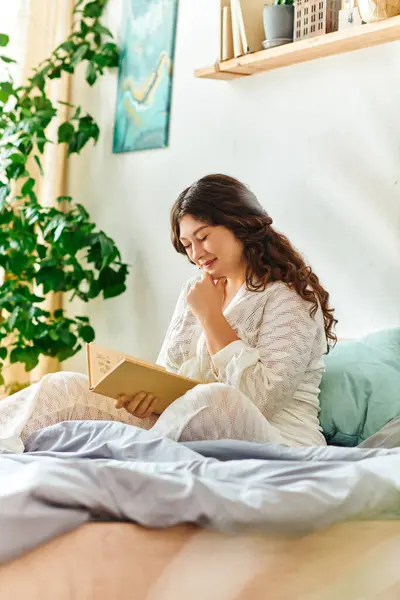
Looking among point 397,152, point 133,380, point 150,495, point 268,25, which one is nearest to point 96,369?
point 133,380

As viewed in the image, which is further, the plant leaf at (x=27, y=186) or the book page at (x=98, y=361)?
the plant leaf at (x=27, y=186)

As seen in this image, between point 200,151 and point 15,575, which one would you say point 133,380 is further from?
point 200,151

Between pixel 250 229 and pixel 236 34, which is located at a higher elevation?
pixel 236 34

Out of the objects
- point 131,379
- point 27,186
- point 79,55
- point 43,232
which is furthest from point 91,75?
point 131,379

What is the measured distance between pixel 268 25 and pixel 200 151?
1.84 ft

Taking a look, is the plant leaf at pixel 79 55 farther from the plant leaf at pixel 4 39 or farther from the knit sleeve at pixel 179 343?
the knit sleeve at pixel 179 343

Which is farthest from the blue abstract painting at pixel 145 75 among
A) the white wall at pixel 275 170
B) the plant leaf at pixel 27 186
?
the plant leaf at pixel 27 186

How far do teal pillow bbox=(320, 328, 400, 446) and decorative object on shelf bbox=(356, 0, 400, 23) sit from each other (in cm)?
80

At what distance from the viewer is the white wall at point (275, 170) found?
7.70ft

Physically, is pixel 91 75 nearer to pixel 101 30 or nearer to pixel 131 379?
pixel 101 30

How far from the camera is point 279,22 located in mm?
2455

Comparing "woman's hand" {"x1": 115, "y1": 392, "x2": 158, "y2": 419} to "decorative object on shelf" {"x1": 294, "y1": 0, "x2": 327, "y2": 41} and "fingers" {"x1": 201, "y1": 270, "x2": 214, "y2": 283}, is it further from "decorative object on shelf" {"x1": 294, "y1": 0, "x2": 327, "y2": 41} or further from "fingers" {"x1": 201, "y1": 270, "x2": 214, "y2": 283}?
"decorative object on shelf" {"x1": 294, "y1": 0, "x2": 327, "y2": 41}

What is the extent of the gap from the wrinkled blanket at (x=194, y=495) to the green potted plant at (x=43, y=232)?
1.93 m

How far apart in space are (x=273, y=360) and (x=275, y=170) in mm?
953
